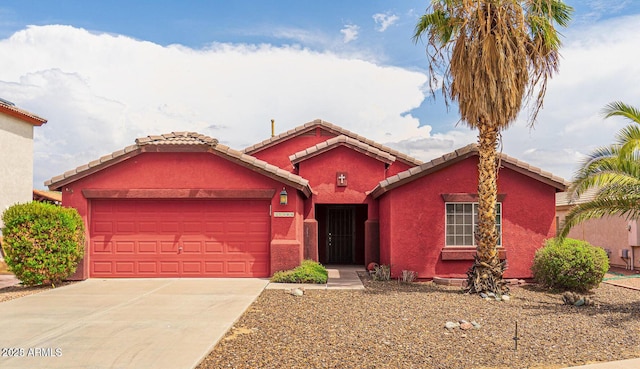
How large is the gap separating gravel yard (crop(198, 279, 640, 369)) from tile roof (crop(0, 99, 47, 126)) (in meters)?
16.7

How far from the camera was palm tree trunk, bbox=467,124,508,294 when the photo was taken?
12797 mm

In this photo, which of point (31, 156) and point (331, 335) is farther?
point (31, 156)

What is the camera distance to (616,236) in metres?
21.2

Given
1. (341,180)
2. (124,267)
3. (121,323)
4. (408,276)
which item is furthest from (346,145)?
(121,323)

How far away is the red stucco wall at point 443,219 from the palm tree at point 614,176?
10.5 ft

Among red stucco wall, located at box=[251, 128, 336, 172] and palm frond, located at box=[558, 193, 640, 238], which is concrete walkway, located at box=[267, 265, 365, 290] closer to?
palm frond, located at box=[558, 193, 640, 238]

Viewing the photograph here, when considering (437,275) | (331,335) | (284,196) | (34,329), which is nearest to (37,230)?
(34,329)

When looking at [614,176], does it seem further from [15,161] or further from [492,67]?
[15,161]

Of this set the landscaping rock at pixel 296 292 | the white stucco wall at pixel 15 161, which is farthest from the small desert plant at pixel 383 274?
the white stucco wall at pixel 15 161

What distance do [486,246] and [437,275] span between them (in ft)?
8.41

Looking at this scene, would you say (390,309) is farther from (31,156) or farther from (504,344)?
(31,156)

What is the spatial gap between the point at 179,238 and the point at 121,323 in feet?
18.7

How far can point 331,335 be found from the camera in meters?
8.49

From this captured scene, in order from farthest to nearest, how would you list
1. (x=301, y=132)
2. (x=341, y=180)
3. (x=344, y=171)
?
(x=301, y=132) → (x=344, y=171) → (x=341, y=180)
